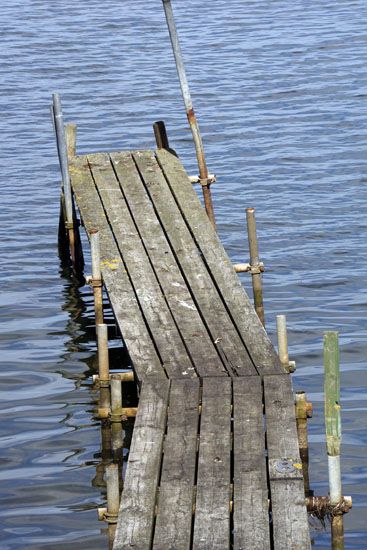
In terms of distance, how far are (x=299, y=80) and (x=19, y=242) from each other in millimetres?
10733

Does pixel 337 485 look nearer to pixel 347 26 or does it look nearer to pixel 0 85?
pixel 0 85

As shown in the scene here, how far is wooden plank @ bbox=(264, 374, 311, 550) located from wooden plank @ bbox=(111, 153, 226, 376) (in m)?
0.63

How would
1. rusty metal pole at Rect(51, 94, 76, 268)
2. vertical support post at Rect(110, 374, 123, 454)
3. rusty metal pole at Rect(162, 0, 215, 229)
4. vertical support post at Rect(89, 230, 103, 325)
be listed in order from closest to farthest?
vertical support post at Rect(110, 374, 123, 454), vertical support post at Rect(89, 230, 103, 325), rusty metal pole at Rect(162, 0, 215, 229), rusty metal pole at Rect(51, 94, 76, 268)

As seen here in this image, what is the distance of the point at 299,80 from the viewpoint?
2730 cm

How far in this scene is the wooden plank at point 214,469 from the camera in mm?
8656

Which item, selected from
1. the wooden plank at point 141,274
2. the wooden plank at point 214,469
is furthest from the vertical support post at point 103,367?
the wooden plank at point 214,469

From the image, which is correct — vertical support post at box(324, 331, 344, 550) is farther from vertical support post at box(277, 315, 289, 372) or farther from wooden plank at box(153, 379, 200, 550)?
vertical support post at box(277, 315, 289, 372)

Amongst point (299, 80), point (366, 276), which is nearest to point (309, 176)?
point (366, 276)

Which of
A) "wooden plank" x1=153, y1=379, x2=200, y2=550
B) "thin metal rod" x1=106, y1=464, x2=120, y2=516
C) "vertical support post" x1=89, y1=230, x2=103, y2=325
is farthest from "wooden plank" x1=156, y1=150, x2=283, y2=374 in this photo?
"thin metal rod" x1=106, y1=464, x2=120, y2=516

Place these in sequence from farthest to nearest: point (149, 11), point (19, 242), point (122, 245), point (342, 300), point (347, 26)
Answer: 1. point (149, 11)
2. point (347, 26)
3. point (19, 242)
4. point (342, 300)
5. point (122, 245)

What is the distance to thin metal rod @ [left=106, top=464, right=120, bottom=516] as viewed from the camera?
28.9ft

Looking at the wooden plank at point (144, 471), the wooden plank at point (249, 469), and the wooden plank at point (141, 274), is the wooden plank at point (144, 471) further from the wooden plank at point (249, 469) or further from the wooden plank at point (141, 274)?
the wooden plank at point (249, 469)

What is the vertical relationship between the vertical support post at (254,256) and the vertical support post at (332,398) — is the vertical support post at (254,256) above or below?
above

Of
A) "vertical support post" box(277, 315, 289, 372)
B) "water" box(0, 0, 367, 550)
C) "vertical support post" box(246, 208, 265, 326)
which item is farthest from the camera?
"vertical support post" box(246, 208, 265, 326)
